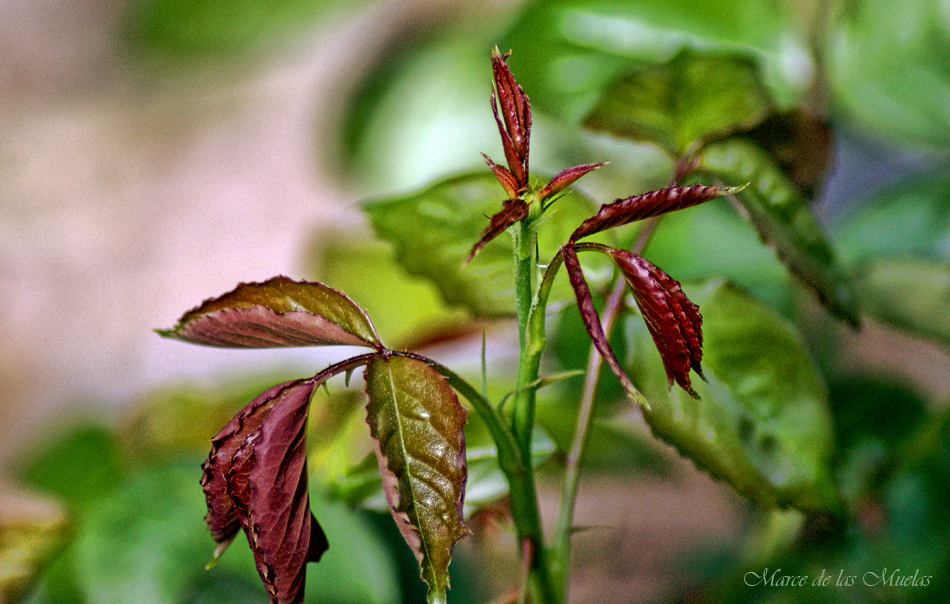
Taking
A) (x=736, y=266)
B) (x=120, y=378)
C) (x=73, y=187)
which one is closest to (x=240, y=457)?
(x=736, y=266)

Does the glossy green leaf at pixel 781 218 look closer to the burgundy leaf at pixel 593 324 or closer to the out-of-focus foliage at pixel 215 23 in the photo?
the burgundy leaf at pixel 593 324

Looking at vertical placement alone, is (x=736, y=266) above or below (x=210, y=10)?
below

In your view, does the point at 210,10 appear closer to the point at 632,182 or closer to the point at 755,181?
the point at 632,182

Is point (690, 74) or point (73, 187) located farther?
point (73, 187)

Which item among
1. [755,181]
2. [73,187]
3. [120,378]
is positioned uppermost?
[73,187]

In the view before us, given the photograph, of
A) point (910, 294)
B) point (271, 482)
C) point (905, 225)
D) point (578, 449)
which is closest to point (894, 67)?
point (905, 225)

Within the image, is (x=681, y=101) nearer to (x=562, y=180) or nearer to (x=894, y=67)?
(x=562, y=180)

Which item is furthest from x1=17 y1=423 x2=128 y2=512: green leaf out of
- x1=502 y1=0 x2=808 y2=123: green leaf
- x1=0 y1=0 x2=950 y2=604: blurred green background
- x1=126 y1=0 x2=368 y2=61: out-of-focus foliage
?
x1=126 y1=0 x2=368 y2=61: out-of-focus foliage
